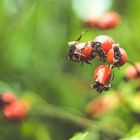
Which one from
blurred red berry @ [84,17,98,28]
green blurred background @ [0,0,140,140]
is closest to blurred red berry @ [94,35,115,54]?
green blurred background @ [0,0,140,140]

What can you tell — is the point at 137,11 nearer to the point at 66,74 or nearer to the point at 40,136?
the point at 66,74

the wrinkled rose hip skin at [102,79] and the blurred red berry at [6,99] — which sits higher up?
the blurred red berry at [6,99]

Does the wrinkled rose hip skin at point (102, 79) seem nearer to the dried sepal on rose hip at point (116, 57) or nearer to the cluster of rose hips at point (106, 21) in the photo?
the dried sepal on rose hip at point (116, 57)

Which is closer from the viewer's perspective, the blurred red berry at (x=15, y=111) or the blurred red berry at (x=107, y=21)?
the blurred red berry at (x=15, y=111)

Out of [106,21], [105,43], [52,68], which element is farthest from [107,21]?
[105,43]

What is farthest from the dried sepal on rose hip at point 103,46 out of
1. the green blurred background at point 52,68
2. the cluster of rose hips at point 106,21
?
the cluster of rose hips at point 106,21

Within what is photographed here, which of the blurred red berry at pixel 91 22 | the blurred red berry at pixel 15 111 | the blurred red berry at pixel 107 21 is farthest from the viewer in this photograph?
the blurred red berry at pixel 91 22

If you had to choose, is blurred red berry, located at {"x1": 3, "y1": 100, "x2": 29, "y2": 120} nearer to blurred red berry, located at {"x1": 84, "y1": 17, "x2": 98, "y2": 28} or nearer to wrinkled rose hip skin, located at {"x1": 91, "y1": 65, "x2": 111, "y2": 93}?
blurred red berry, located at {"x1": 84, "y1": 17, "x2": 98, "y2": 28}

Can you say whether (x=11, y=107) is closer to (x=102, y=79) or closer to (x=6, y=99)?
(x=6, y=99)
